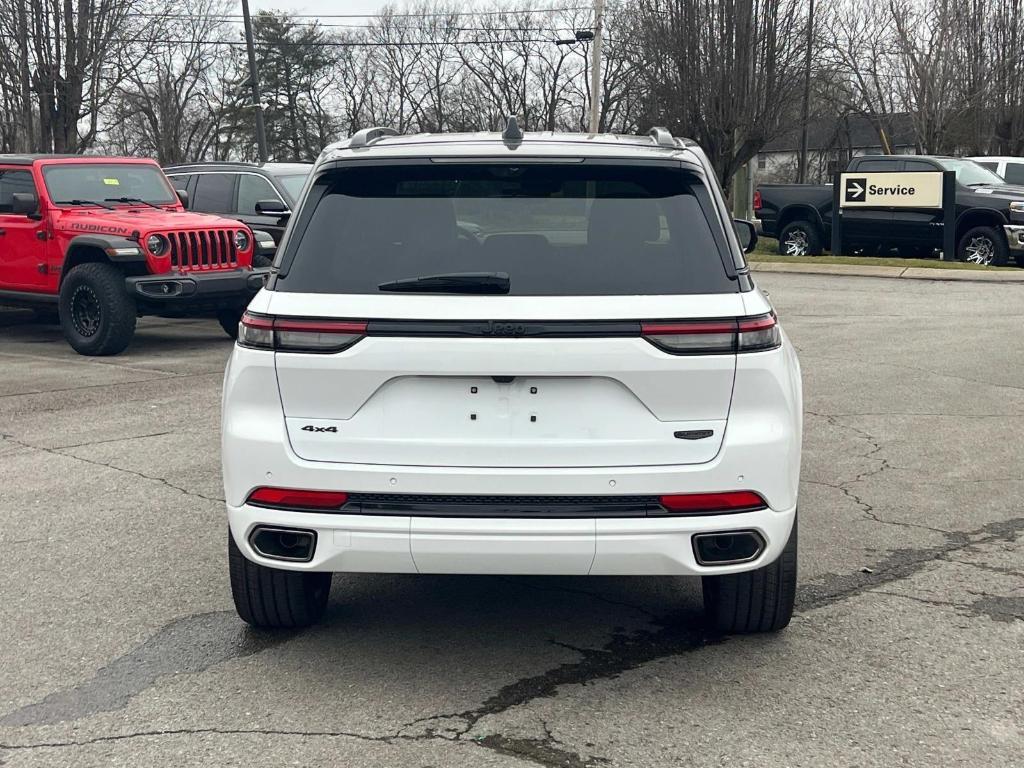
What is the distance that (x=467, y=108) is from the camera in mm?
68750

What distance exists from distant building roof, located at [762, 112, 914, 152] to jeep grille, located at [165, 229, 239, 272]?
157ft

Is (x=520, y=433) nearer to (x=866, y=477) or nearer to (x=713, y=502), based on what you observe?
(x=713, y=502)

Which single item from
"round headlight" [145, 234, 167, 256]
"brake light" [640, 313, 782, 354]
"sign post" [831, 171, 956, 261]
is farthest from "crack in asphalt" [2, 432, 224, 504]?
"sign post" [831, 171, 956, 261]

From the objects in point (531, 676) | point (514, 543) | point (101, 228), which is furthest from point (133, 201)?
point (514, 543)

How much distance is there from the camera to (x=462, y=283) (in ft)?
12.4

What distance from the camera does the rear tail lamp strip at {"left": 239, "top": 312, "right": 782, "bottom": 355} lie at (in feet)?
12.1

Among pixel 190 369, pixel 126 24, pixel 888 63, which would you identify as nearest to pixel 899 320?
pixel 190 369

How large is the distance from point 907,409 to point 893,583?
4.19 m

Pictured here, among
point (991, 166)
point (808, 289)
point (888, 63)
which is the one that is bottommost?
point (808, 289)

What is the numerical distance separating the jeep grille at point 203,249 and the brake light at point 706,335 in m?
9.24

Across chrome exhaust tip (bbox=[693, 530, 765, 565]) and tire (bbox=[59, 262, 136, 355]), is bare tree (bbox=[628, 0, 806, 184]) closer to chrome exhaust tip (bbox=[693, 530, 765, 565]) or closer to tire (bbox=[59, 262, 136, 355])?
tire (bbox=[59, 262, 136, 355])

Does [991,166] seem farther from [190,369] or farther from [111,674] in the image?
[111,674]

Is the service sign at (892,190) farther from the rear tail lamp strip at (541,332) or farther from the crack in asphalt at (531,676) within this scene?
the rear tail lamp strip at (541,332)

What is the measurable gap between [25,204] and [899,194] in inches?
619
